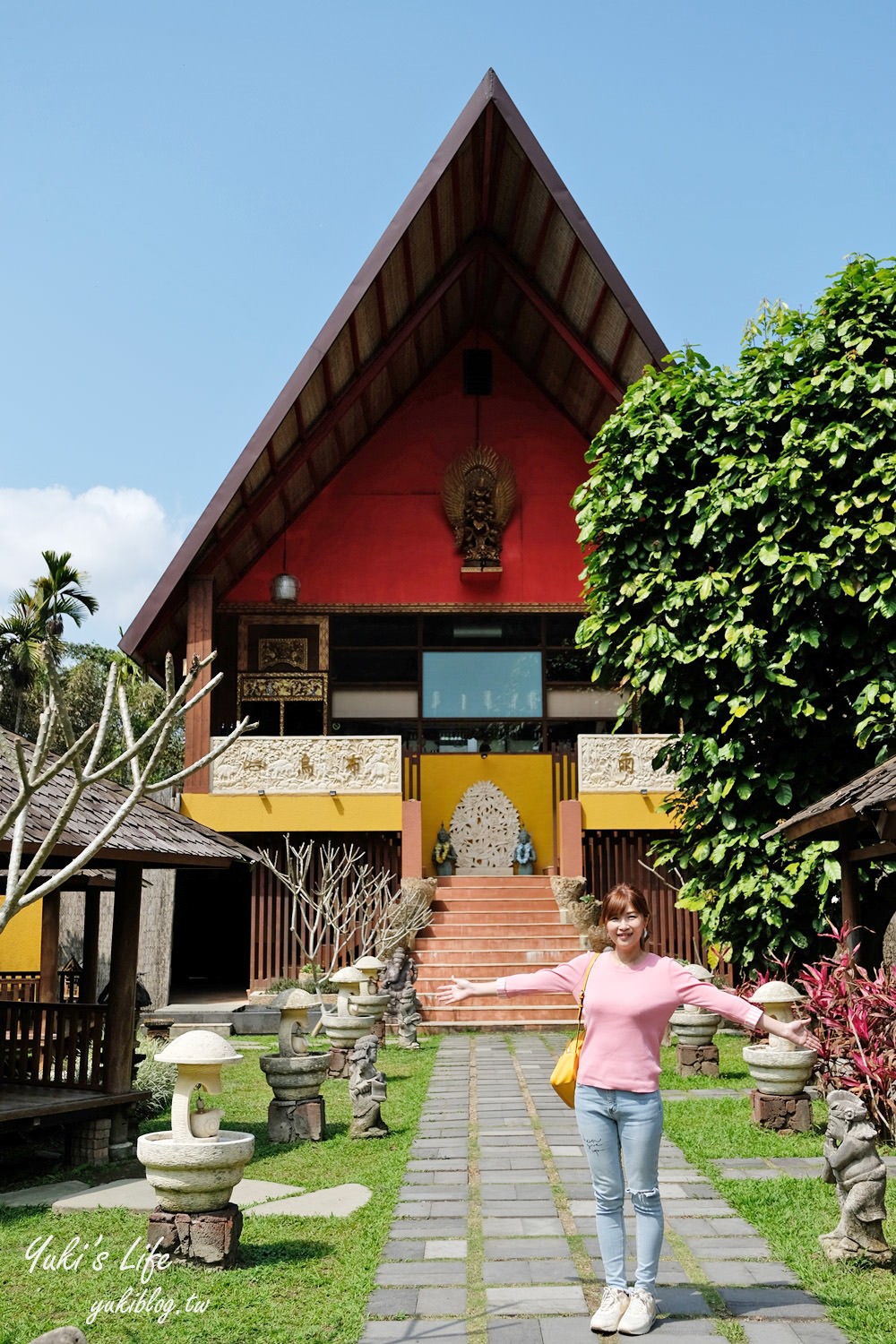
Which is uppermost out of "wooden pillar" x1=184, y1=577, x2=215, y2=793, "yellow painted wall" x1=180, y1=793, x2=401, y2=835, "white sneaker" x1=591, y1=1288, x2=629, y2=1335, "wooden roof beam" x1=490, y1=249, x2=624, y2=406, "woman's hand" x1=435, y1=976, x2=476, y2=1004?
"wooden roof beam" x1=490, y1=249, x2=624, y2=406

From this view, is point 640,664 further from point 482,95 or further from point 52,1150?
point 482,95

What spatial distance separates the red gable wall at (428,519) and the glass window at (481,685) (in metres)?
0.89

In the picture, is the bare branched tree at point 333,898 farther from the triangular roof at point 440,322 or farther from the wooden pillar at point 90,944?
the wooden pillar at point 90,944

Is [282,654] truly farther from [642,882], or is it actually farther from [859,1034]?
[859,1034]

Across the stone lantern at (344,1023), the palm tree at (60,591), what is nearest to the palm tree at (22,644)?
the palm tree at (60,591)

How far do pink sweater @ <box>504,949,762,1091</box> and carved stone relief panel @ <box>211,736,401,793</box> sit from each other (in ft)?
39.1

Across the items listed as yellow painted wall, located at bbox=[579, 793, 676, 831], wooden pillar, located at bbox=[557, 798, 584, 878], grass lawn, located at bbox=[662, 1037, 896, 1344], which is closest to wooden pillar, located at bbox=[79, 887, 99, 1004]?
grass lawn, located at bbox=[662, 1037, 896, 1344]

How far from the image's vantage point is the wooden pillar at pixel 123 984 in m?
7.76

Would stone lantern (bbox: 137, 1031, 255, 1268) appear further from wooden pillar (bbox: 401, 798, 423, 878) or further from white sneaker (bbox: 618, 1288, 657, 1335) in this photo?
wooden pillar (bbox: 401, 798, 423, 878)

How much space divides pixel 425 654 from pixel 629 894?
46.5 ft

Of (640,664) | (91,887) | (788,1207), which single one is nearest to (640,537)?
(640,664)

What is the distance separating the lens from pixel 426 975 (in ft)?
46.3

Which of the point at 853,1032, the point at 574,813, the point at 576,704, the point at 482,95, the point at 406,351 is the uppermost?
the point at 482,95

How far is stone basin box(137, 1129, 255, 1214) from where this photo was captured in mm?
4812
